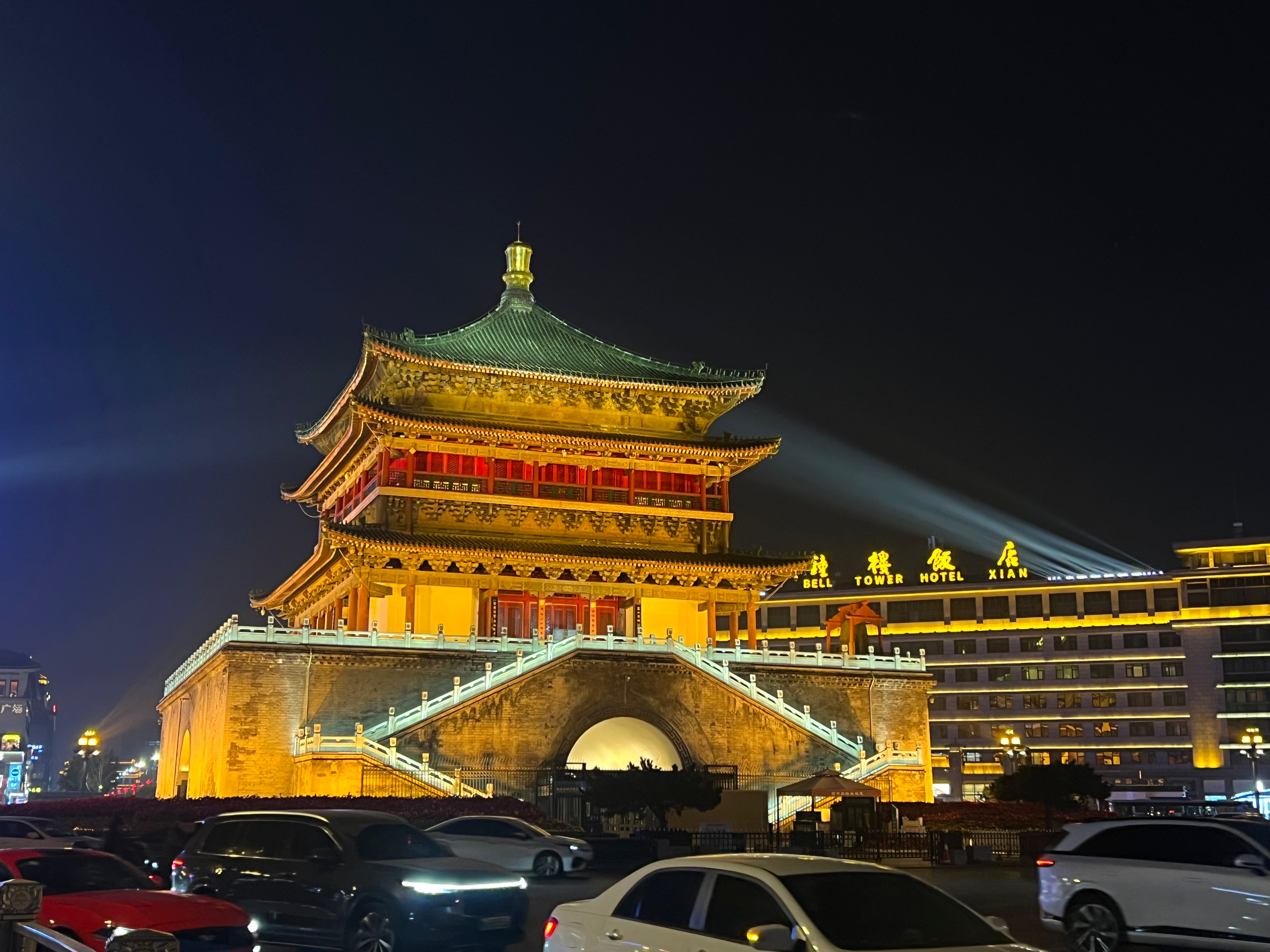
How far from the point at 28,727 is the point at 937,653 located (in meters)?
98.3

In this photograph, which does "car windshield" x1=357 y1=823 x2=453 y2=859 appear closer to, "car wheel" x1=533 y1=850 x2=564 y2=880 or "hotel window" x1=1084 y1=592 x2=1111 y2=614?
"car wheel" x1=533 y1=850 x2=564 y2=880

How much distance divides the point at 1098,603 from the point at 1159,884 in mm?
71136

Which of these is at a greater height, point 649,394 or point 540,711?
point 649,394

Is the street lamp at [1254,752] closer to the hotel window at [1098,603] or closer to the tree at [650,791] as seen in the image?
the hotel window at [1098,603]

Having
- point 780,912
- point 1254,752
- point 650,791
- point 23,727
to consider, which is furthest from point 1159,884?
point 23,727

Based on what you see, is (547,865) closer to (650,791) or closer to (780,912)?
(650,791)

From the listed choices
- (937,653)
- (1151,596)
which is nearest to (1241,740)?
(1151,596)

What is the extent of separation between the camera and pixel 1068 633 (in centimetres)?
8038

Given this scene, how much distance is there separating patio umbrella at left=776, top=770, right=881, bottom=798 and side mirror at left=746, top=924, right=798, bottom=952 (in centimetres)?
2766

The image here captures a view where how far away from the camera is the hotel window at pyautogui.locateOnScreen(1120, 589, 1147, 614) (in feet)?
259

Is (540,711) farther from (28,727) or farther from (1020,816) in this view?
(28,727)

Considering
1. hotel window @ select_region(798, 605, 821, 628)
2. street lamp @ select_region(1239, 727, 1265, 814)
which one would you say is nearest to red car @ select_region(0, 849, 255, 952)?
street lamp @ select_region(1239, 727, 1265, 814)

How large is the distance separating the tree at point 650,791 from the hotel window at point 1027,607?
5362 cm

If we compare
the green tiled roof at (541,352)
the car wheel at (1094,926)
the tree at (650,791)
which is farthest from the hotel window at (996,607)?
the car wheel at (1094,926)
